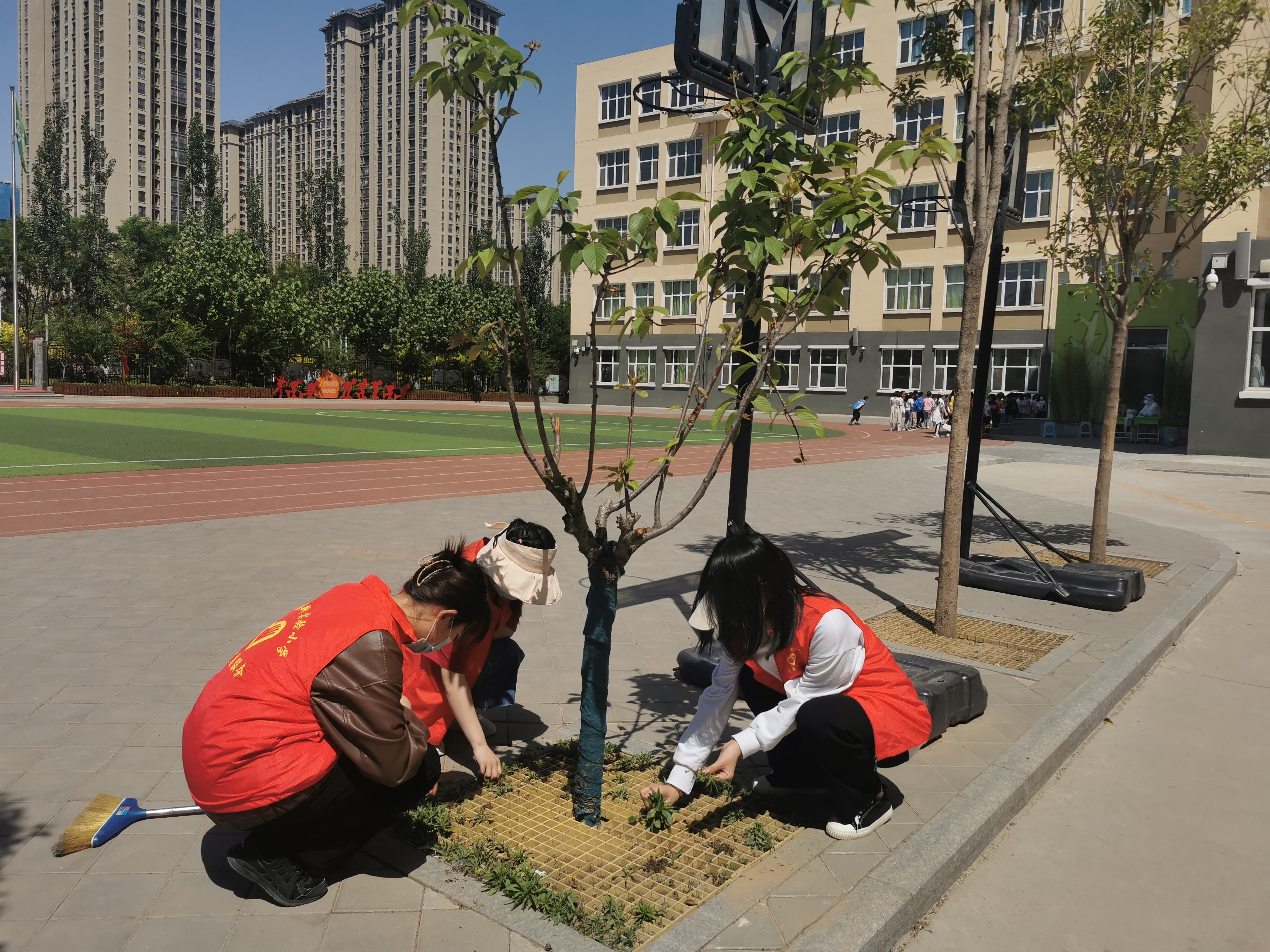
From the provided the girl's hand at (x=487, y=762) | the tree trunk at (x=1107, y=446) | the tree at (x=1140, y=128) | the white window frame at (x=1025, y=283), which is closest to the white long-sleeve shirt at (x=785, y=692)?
the girl's hand at (x=487, y=762)

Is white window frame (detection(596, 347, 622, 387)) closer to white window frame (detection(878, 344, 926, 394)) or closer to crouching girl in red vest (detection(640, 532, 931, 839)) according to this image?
white window frame (detection(878, 344, 926, 394))

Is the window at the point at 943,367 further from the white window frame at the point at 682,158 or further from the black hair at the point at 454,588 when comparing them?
the black hair at the point at 454,588

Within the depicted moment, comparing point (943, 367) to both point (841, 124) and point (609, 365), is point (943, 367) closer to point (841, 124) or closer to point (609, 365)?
point (841, 124)

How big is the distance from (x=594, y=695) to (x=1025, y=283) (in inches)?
1693

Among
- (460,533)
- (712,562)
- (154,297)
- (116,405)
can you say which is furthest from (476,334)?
(154,297)

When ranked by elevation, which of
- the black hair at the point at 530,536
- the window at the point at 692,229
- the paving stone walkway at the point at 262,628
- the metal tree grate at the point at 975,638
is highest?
the window at the point at 692,229

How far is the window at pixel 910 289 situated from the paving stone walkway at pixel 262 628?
35064 millimetres

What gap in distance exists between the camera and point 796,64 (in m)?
3.70

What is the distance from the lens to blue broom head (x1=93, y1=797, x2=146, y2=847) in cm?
329

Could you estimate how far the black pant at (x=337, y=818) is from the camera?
9.39 feet

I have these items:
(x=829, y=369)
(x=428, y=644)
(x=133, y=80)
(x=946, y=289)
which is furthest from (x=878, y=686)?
(x=133, y=80)

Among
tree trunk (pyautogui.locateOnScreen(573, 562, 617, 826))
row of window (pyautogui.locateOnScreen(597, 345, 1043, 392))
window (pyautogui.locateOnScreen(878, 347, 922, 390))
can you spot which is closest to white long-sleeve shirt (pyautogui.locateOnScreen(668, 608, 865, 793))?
tree trunk (pyautogui.locateOnScreen(573, 562, 617, 826))

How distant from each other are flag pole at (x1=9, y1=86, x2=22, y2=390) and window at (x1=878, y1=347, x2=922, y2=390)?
42.0 metres

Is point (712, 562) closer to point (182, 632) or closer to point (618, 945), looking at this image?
point (618, 945)
